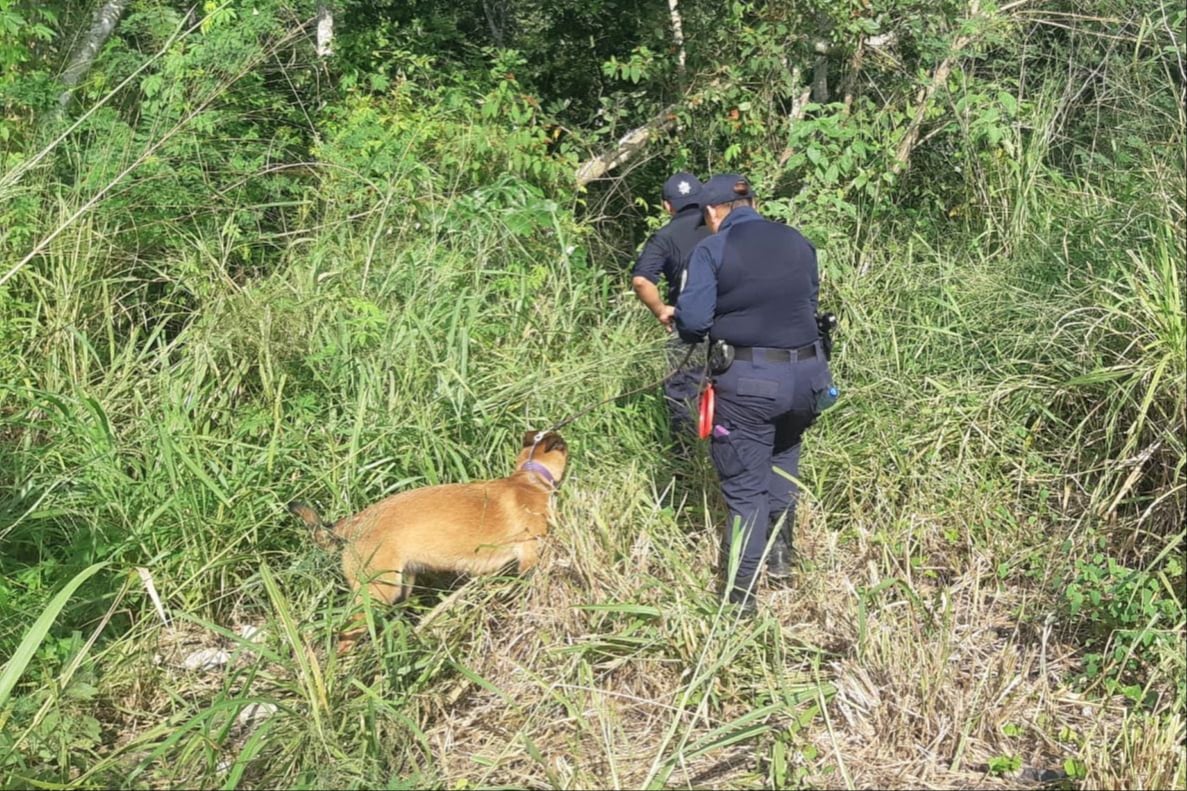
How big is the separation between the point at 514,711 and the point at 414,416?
1.61m

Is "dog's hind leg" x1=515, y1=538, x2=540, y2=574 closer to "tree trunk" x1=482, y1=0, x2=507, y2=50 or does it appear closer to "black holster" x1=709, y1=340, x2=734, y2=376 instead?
"black holster" x1=709, y1=340, x2=734, y2=376

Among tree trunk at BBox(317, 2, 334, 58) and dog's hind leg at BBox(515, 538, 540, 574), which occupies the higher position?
tree trunk at BBox(317, 2, 334, 58)

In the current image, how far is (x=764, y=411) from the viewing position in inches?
151

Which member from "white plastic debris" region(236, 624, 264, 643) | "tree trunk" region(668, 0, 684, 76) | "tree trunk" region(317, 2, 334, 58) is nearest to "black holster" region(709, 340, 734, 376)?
"white plastic debris" region(236, 624, 264, 643)


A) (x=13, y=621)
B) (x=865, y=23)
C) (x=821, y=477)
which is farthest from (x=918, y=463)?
(x=13, y=621)

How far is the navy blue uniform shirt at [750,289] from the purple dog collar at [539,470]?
32.3 inches

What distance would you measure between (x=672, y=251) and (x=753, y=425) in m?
1.74

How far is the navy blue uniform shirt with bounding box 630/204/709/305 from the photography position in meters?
5.36

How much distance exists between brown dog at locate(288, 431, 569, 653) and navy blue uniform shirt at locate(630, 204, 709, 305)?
5.16 ft

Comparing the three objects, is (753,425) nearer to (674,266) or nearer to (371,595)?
(371,595)

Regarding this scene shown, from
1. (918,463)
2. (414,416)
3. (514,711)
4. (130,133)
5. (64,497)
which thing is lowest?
(918,463)

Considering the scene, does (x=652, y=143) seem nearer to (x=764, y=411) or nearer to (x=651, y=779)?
(x=764, y=411)

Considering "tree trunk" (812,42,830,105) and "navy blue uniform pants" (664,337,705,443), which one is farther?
"tree trunk" (812,42,830,105)

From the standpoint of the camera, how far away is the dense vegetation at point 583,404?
3.21 metres
